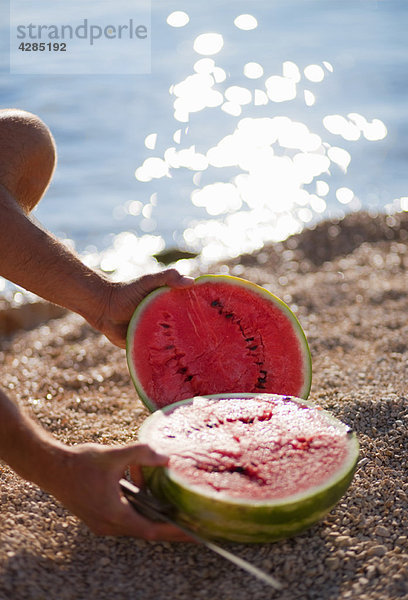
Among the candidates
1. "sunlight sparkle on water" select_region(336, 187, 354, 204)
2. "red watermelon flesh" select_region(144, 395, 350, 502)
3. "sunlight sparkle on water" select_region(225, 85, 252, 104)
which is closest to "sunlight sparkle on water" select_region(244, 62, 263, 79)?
"sunlight sparkle on water" select_region(225, 85, 252, 104)

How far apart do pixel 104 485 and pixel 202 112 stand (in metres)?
6.50

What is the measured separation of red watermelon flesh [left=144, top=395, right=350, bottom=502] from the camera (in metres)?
1.59

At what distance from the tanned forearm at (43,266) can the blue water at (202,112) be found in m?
3.17

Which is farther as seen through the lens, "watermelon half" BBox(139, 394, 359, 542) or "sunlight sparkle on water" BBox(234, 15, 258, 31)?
"sunlight sparkle on water" BBox(234, 15, 258, 31)

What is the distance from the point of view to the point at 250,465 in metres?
1.64

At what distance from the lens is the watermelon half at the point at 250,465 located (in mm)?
1539

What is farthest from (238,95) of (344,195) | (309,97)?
(344,195)

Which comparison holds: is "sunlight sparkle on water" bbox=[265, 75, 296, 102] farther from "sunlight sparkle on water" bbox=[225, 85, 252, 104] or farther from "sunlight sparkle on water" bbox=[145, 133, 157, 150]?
"sunlight sparkle on water" bbox=[145, 133, 157, 150]

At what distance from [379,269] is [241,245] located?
1.56 metres

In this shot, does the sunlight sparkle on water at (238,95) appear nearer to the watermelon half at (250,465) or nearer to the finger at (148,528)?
the watermelon half at (250,465)

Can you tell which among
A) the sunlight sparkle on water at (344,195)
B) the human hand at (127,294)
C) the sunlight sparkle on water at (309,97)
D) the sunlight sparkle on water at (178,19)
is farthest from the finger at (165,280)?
the sunlight sparkle on water at (178,19)

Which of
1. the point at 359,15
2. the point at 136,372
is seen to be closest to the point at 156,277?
the point at 136,372

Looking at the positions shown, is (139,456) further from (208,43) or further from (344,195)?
(208,43)

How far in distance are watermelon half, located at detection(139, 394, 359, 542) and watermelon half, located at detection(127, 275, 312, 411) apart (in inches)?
10.8
